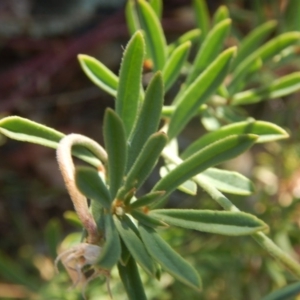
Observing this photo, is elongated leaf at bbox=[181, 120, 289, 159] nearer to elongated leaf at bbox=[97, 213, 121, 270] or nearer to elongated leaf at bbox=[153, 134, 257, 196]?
elongated leaf at bbox=[153, 134, 257, 196]

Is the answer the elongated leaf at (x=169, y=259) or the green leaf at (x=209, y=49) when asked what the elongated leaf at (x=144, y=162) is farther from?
the green leaf at (x=209, y=49)

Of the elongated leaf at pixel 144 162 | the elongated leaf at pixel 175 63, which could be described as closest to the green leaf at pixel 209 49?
the elongated leaf at pixel 175 63

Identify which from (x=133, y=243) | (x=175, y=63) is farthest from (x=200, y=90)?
(x=133, y=243)

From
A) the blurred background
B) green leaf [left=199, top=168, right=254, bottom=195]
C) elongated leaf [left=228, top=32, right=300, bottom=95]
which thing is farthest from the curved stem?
the blurred background

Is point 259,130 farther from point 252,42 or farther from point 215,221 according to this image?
point 252,42

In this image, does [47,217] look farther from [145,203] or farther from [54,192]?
[145,203]
